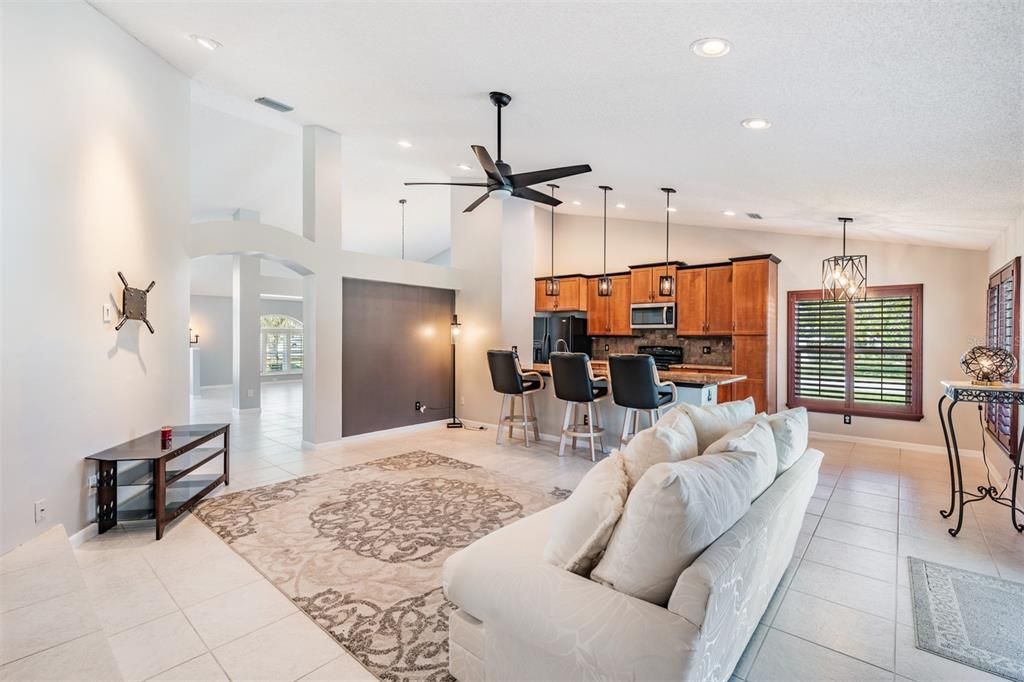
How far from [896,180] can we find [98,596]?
5.41m

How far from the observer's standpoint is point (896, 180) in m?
3.42

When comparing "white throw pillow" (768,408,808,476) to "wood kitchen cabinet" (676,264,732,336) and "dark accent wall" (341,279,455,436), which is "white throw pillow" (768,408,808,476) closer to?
"wood kitchen cabinet" (676,264,732,336)

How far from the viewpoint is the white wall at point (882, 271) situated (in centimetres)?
549

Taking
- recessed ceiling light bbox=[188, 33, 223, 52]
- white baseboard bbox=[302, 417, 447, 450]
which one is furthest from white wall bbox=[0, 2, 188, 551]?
white baseboard bbox=[302, 417, 447, 450]

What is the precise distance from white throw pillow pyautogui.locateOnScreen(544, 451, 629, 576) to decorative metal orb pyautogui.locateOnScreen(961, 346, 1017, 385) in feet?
9.98

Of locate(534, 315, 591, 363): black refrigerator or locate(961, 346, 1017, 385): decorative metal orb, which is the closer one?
locate(961, 346, 1017, 385): decorative metal orb

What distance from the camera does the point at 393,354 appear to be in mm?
6488

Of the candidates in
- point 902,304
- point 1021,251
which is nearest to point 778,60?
point 1021,251

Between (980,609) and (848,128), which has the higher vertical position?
(848,128)

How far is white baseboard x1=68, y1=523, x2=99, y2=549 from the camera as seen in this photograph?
296 centimetres

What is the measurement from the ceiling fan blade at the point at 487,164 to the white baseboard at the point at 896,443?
5399 mm

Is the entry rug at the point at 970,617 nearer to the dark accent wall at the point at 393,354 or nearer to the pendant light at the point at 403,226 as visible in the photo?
the dark accent wall at the point at 393,354

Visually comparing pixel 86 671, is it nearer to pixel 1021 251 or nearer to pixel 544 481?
pixel 544 481

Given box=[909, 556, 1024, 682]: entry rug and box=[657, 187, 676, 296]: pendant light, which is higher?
box=[657, 187, 676, 296]: pendant light
